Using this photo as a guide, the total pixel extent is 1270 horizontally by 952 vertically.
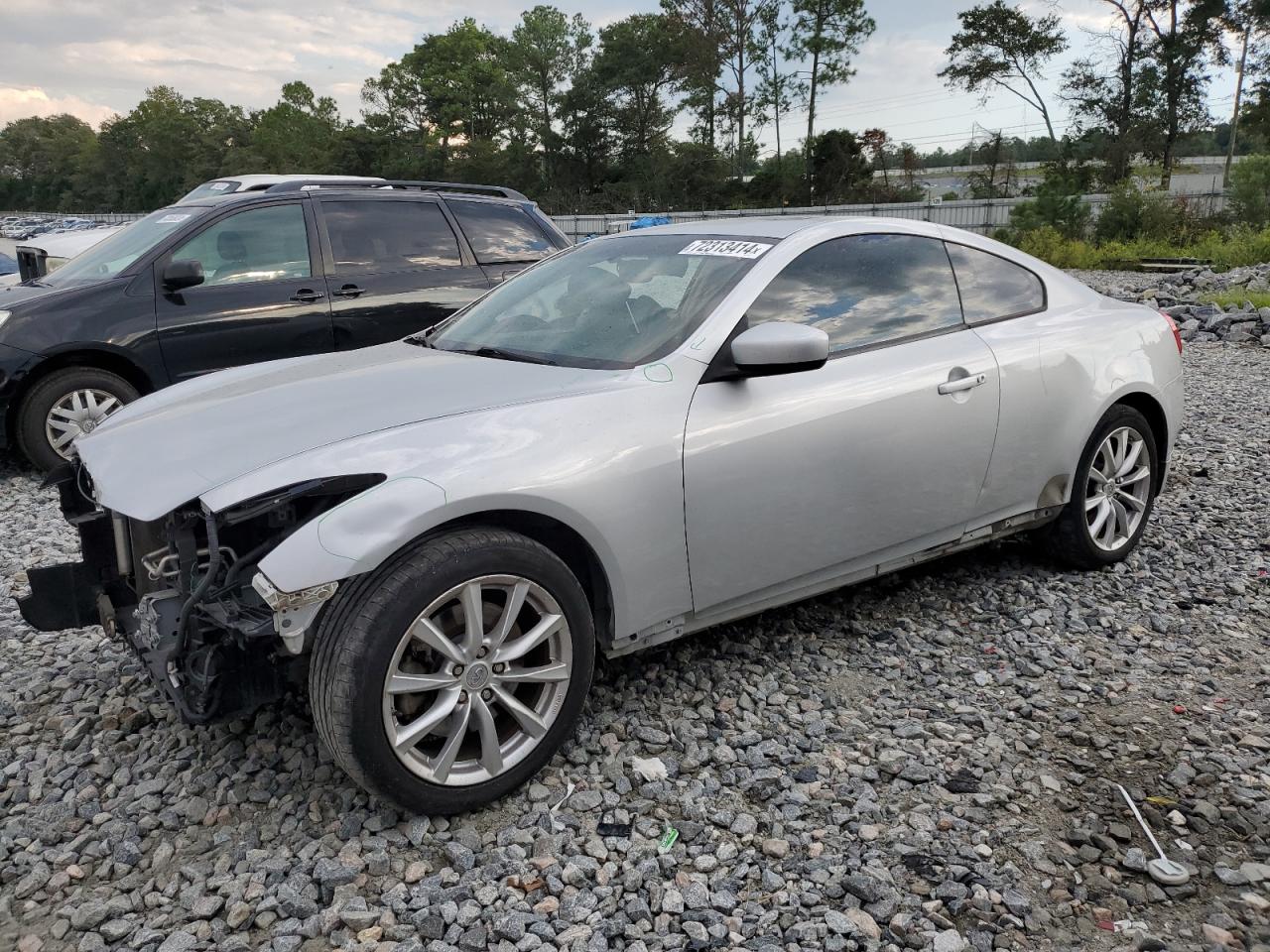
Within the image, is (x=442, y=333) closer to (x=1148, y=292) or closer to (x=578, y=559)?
(x=578, y=559)

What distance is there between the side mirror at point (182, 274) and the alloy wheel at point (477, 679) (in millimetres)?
4724

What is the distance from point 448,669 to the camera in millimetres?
2611

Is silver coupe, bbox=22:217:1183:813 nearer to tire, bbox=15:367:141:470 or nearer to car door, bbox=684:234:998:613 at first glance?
car door, bbox=684:234:998:613

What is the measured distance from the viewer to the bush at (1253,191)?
25.1 metres

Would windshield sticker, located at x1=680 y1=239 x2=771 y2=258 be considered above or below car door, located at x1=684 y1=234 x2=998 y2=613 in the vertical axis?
above

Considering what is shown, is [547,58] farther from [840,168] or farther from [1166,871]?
[1166,871]

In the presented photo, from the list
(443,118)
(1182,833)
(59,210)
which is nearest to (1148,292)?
(1182,833)

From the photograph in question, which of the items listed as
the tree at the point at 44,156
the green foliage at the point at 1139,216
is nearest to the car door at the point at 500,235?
the green foliage at the point at 1139,216

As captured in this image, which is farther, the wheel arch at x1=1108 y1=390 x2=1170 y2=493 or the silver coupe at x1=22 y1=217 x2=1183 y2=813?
the wheel arch at x1=1108 y1=390 x2=1170 y2=493

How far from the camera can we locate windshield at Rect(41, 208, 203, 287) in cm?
659

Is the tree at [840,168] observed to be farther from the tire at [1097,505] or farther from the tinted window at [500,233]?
the tire at [1097,505]

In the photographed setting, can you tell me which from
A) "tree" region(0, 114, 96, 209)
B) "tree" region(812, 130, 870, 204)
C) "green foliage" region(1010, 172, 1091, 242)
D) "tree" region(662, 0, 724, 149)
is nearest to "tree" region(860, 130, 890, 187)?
"tree" region(812, 130, 870, 204)

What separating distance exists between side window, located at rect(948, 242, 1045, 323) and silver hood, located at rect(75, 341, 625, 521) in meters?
1.72

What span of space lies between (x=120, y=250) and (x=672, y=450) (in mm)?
5610
